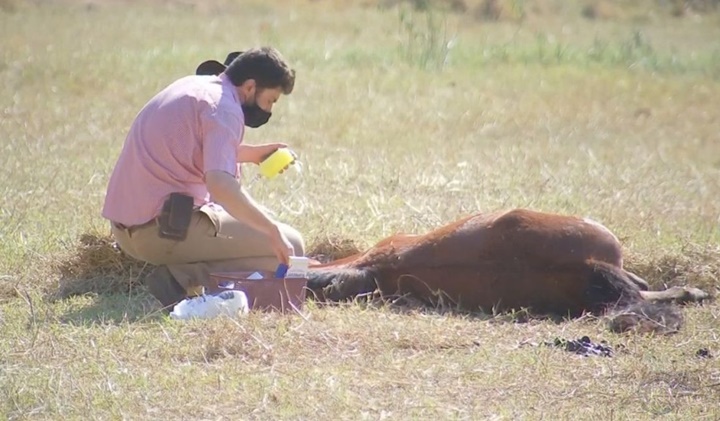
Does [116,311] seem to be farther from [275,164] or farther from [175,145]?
[275,164]

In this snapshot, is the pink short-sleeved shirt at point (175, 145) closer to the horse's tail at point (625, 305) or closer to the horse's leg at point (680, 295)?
the horse's tail at point (625, 305)

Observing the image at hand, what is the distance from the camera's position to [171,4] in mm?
19844

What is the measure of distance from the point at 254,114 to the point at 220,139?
391 mm

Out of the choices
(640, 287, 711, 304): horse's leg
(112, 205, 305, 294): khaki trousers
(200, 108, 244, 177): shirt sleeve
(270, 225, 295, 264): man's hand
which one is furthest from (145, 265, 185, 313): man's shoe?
(640, 287, 711, 304): horse's leg

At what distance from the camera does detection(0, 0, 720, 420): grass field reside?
4637 millimetres

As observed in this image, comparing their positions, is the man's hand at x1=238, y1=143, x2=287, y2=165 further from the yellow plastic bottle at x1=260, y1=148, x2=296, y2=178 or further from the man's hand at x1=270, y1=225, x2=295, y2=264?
the man's hand at x1=270, y1=225, x2=295, y2=264

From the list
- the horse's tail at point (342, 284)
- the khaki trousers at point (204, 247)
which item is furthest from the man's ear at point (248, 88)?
the horse's tail at point (342, 284)

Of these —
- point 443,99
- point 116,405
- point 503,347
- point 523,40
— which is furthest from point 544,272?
point 523,40

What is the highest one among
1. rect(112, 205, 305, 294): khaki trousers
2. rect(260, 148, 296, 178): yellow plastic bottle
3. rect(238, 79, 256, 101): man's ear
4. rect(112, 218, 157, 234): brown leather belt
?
rect(238, 79, 256, 101): man's ear

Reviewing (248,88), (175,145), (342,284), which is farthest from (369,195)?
(175,145)

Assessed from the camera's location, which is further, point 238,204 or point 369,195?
point 369,195

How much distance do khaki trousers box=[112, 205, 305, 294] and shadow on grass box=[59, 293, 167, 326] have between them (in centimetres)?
21

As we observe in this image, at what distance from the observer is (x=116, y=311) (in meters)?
5.83

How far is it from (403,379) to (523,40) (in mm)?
13397
